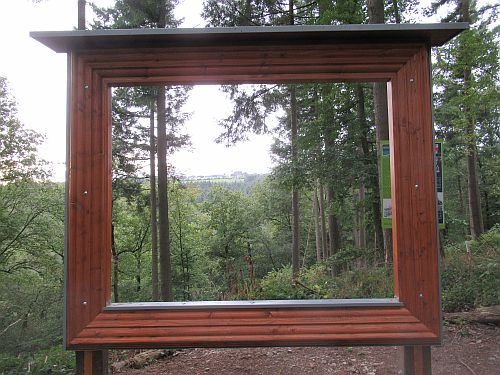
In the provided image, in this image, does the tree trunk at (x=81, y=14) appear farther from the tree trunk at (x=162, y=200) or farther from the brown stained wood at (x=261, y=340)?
the brown stained wood at (x=261, y=340)

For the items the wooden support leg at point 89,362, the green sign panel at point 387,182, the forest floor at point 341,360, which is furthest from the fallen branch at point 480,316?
the wooden support leg at point 89,362

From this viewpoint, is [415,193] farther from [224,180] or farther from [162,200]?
[162,200]

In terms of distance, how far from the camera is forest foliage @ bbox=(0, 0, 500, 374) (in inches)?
280

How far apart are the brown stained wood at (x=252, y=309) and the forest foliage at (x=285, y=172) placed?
2.60 m

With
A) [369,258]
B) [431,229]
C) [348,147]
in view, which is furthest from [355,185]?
[431,229]

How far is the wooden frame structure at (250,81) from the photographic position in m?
3.03

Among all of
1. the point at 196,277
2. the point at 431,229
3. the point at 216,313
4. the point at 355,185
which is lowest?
the point at 196,277

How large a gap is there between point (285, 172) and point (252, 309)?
7196mm

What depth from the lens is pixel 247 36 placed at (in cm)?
307

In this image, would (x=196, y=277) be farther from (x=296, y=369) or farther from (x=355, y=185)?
(x=296, y=369)

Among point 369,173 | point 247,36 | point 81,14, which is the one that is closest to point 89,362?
point 247,36

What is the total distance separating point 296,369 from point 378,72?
→ 11.0 ft

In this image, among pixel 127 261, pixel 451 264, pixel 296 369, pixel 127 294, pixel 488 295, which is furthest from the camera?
pixel 127 261

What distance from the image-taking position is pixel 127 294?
19109 millimetres
